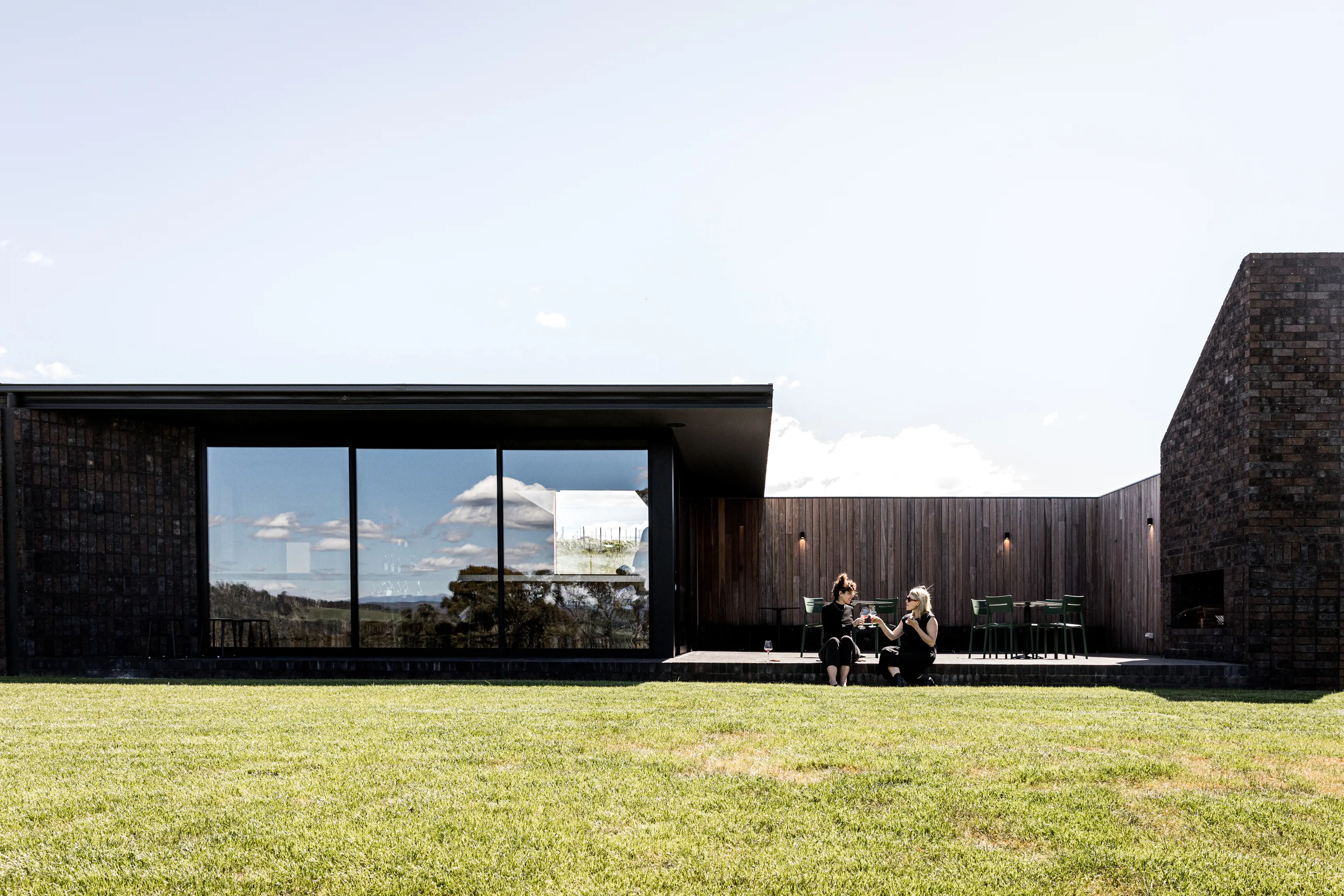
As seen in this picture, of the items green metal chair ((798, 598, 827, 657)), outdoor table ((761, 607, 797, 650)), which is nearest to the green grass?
green metal chair ((798, 598, 827, 657))

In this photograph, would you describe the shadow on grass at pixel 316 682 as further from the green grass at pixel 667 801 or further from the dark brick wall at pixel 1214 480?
the dark brick wall at pixel 1214 480

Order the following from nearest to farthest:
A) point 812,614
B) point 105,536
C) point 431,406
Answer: point 431,406 → point 105,536 → point 812,614

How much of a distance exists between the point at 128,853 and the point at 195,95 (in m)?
10.2

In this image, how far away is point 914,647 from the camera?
9.19 meters

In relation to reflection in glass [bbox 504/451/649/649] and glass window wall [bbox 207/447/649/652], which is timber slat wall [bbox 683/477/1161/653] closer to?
reflection in glass [bbox 504/451/649/649]

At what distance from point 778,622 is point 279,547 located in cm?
745

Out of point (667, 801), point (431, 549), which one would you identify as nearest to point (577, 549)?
point (431, 549)

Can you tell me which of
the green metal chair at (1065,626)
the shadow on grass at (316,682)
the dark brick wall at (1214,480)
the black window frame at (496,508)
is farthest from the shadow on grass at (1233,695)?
the black window frame at (496,508)

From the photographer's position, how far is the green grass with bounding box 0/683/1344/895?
3.32 meters

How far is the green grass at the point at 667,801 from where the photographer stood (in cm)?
332

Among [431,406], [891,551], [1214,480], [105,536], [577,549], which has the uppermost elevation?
[431,406]

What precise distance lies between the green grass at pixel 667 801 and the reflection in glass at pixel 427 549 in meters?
4.09

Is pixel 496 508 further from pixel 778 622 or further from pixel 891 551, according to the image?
pixel 891 551

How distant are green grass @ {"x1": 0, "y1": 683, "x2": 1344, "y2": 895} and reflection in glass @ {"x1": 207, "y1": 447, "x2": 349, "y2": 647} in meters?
4.15
